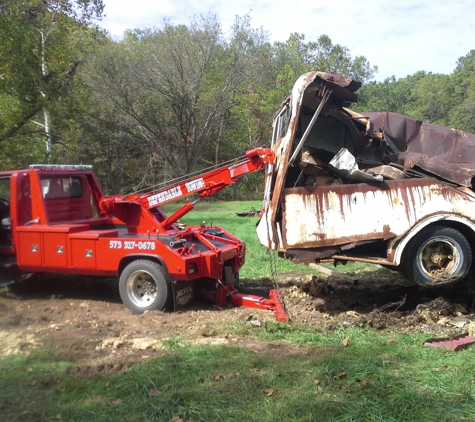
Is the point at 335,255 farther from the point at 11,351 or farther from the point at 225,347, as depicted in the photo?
the point at 11,351

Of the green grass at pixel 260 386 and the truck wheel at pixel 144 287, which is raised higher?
the truck wheel at pixel 144 287

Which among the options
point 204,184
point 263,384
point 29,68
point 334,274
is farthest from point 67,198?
point 29,68

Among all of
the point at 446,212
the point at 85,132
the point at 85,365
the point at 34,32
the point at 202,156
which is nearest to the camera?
the point at 85,365

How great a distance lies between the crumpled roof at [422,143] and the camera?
6329 mm

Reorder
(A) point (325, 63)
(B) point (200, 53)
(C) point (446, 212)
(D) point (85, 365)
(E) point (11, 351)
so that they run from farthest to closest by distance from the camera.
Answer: (A) point (325, 63)
(B) point (200, 53)
(C) point (446, 212)
(E) point (11, 351)
(D) point (85, 365)

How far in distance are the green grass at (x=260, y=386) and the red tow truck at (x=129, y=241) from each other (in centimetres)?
155

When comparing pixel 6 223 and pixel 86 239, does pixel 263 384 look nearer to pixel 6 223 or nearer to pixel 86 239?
pixel 86 239

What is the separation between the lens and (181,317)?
6543 mm

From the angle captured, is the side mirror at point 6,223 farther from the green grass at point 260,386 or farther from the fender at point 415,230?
the fender at point 415,230

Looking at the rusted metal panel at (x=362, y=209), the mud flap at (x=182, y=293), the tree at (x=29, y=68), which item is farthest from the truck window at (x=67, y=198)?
the tree at (x=29, y=68)

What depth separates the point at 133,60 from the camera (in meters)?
25.9

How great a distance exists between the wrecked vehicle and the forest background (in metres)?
12.6

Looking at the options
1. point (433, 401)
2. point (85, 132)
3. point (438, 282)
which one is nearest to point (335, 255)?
point (438, 282)

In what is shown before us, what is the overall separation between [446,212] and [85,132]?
24578 mm
